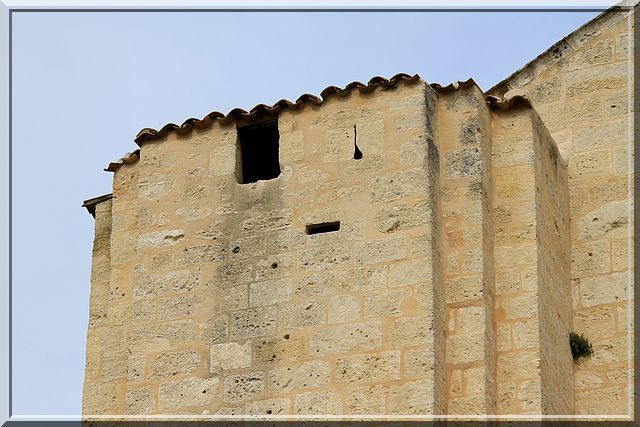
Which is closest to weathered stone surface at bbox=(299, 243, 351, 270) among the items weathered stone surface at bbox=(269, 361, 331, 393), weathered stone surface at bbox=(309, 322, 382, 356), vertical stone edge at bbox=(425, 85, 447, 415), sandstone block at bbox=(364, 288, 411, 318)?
sandstone block at bbox=(364, 288, 411, 318)

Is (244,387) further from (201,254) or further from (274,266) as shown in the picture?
(201,254)

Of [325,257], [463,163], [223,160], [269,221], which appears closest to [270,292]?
[325,257]

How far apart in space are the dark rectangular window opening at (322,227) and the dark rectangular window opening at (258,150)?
2.34 feet

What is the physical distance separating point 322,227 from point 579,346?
2041mm

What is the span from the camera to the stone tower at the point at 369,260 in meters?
13.4

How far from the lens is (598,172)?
15.1m

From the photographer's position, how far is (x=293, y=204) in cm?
1419

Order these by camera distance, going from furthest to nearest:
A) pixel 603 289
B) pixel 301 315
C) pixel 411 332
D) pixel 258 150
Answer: pixel 258 150 → pixel 603 289 → pixel 301 315 → pixel 411 332

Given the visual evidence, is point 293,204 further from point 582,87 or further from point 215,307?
point 582,87

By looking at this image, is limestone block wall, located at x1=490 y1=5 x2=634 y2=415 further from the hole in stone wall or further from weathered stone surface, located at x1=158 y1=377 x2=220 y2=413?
weathered stone surface, located at x1=158 y1=377 x2=220 y2=413

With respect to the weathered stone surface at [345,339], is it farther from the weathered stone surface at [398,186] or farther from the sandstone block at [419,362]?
the weathered stone surface at [398,186]

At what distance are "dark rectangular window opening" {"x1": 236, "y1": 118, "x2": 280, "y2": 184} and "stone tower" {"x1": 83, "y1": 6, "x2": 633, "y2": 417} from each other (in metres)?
0.01

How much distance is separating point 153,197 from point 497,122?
8.44ft

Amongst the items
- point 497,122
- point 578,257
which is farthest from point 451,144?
point 578,257
